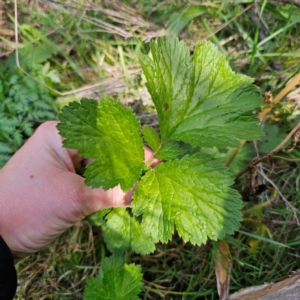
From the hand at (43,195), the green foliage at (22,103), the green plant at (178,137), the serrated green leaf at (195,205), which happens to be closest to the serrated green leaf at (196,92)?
the green plant at (178,137)

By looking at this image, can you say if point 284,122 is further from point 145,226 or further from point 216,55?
point 145,226

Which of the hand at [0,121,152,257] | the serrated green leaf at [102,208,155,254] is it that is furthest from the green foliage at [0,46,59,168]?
the serrated green leaf at [102,208,155,254]

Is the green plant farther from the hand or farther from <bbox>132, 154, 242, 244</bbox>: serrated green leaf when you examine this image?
the hand

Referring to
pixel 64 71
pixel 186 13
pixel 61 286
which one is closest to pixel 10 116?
pixel 64 71

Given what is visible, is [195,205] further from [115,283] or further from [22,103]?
[22,103]

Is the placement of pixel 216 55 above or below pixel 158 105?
above

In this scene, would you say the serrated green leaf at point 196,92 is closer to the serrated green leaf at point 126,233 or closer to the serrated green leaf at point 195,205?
the serrated green leaf at point 195,205

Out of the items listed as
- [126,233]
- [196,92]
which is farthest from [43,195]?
[196,92]
